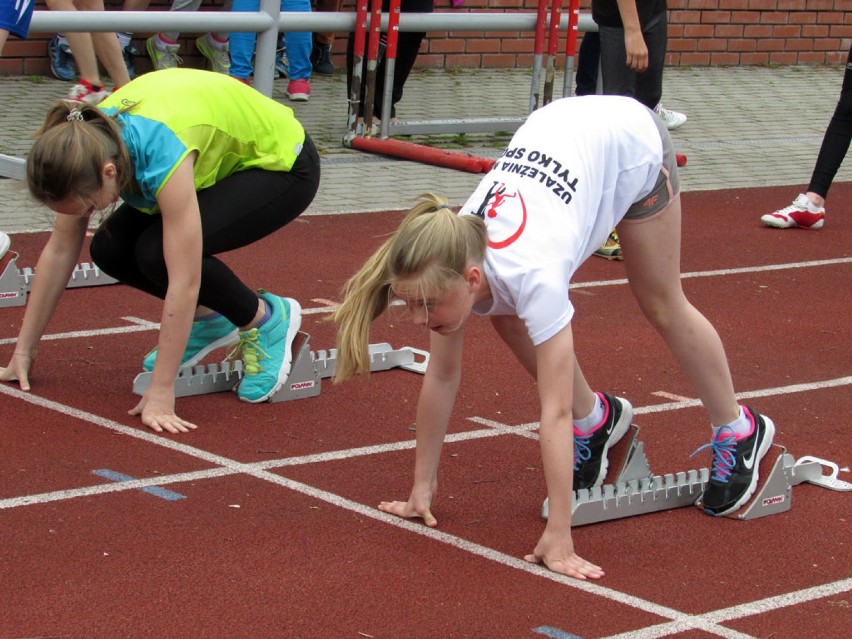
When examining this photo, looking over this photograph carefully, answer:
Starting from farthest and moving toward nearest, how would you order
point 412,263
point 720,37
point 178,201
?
point 720,37, point 178,201, point 412,263

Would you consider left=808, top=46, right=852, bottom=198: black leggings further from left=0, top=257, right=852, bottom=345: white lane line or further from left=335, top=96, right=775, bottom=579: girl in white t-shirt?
left=335, top=96, right=775, bottom=579: girl in white t-shirt

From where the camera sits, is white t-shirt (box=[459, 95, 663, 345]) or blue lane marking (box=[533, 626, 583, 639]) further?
white t-shirt (box=[459, 95, 663, 345])

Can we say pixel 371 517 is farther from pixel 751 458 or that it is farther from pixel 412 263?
pixel 751 458

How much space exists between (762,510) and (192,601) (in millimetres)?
1757

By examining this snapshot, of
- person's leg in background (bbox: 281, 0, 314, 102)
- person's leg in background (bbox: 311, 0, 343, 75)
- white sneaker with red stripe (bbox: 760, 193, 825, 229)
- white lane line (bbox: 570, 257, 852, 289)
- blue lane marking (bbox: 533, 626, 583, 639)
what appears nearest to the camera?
blue lane marking (bbox: 533, 626, 583, 639)

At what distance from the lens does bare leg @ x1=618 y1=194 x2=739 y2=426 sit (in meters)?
3.81

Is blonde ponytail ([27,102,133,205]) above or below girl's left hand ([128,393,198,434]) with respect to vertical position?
above

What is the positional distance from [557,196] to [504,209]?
14cm

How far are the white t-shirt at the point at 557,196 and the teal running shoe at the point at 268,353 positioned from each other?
4.97 ft

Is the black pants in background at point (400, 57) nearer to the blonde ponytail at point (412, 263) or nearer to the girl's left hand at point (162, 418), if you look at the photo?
the girl's left hand at point (162, 418)

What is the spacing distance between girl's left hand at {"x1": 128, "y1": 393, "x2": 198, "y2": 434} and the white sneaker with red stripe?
5021 mm

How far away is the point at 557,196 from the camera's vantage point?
11.5 feet

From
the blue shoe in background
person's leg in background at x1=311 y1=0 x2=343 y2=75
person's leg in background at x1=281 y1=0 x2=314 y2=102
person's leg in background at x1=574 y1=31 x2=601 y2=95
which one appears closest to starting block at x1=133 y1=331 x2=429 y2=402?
person's leg in background at x1=574 y1=31 x2=601 y2=95

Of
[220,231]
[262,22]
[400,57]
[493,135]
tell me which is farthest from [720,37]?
[220,231]
